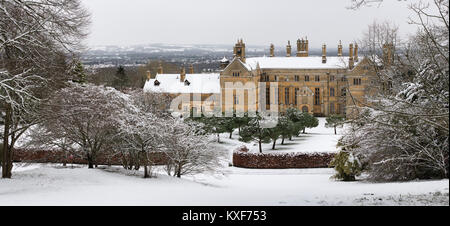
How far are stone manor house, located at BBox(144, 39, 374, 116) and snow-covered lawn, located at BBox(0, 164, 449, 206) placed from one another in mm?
38177

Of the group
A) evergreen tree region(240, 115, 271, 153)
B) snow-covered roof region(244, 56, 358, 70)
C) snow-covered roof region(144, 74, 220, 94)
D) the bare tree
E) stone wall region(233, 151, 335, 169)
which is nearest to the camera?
the bare tree

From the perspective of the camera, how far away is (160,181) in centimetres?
1747

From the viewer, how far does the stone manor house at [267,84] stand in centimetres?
5678

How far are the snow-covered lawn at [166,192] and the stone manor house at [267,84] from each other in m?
38.2

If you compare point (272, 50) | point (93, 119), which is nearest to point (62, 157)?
point (93, 119)

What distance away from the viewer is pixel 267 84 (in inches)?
2373

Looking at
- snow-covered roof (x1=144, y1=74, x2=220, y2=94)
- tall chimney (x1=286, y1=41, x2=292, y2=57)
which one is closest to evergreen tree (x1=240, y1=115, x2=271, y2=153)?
snow-covered roof (x1=144, y1=74, x2=220, y2=94)

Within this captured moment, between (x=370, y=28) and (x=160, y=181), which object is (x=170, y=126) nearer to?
(x=160, y=181)

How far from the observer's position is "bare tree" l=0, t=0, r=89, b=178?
1280 centimetres

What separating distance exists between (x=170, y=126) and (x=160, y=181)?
11.9ft

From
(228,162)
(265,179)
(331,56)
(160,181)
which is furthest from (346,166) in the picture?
(331,56)

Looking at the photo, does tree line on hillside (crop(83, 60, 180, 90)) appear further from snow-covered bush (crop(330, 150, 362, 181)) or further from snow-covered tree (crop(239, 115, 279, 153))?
snow-covered bush (crop(330, 150, 362, 181))

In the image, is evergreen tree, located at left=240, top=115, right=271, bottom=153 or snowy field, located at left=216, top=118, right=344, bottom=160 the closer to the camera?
evergreen tree, located at left=240, top=115, right=271, bottom=153

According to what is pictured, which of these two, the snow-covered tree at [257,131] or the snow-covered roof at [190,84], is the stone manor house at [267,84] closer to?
the snow-covered roof at [190,84]
